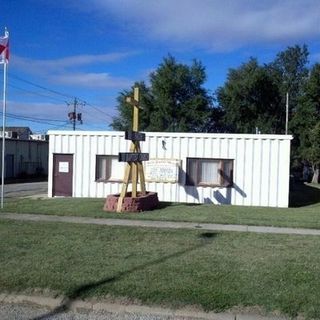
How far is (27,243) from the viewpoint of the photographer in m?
10.7

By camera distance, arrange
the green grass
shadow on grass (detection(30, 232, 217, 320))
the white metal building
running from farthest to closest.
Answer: the white metal building < the green grass < shadow on grass (detection(30, 232, 217, 320))

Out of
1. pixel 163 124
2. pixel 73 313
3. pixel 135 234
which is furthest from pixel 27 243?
pixel 163 124

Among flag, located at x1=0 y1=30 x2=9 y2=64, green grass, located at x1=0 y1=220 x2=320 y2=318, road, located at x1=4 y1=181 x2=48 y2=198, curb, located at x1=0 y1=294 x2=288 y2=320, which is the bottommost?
road, located at x1=4 y1=181 x2=48 y2=198

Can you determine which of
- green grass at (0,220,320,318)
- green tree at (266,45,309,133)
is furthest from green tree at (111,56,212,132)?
green grass at (0,220,320,318)

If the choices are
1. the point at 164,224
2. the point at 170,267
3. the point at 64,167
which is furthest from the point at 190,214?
the point at 64,167

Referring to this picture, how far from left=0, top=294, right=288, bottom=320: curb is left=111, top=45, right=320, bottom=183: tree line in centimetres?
5014

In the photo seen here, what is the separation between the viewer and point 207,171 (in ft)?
73.9

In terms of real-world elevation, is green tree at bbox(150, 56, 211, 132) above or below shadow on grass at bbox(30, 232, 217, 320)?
above

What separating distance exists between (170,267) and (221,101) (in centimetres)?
5130

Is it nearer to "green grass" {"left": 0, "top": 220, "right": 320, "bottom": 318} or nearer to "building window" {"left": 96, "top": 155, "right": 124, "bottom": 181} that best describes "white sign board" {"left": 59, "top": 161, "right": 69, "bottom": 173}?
"building window" {"left": 96, "top": 155, "right": 124, "bottom": 181}

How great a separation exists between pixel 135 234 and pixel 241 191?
10630 mm

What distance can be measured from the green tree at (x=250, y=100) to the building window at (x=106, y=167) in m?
35.4

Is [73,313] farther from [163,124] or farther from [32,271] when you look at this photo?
[163,124]

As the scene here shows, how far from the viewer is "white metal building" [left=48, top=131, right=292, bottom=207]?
71.6ft
